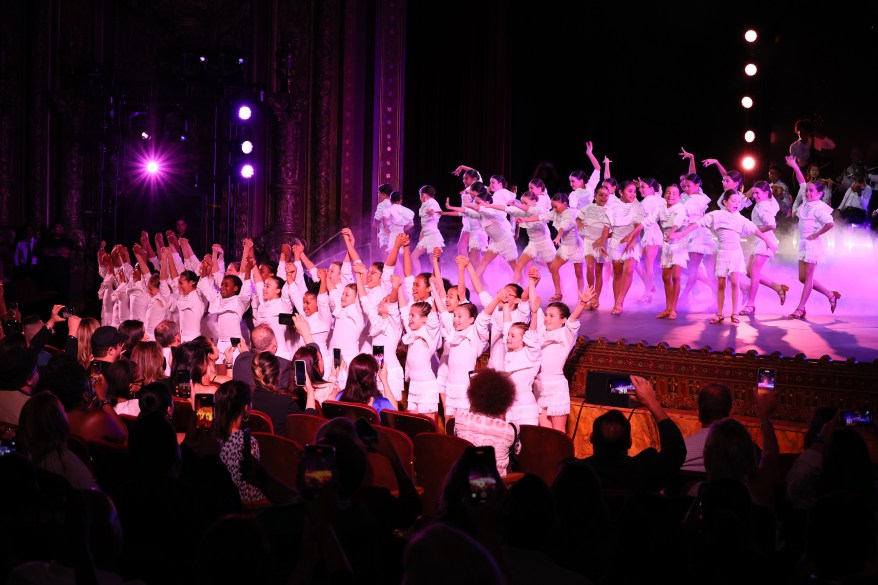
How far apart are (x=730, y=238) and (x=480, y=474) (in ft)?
23.8

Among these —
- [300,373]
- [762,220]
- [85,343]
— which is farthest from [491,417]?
A: [762,220]

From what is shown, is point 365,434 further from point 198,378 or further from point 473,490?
point 198,378

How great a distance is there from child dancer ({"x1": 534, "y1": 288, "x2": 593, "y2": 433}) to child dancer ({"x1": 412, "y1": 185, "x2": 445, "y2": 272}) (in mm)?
4409

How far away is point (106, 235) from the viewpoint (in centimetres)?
1697

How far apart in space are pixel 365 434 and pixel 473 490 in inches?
35.5

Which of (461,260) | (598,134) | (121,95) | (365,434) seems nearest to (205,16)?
(121,95)

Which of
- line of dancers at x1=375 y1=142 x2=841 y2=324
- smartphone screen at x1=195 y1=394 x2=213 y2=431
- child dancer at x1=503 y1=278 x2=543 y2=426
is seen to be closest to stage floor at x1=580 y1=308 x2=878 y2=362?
line of dancers at x1=375 y1=142 x2=841 y2=324

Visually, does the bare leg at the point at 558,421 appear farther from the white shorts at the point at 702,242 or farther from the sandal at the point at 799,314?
the sandal at the point at 799,314

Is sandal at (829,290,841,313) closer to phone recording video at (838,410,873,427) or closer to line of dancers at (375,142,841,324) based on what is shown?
line of dancers at (375,142,841,324)

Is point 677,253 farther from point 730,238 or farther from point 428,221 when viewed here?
point 428,221

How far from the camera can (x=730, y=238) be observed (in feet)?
30.8

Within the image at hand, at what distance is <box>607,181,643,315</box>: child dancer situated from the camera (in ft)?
33.7

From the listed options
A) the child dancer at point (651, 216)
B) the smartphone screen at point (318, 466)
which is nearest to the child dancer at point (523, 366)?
the child dancer at point (651, 216)

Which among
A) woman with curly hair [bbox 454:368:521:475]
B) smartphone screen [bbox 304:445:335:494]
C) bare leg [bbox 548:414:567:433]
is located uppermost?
smartphone screen [bbox 304:445:335:494]
